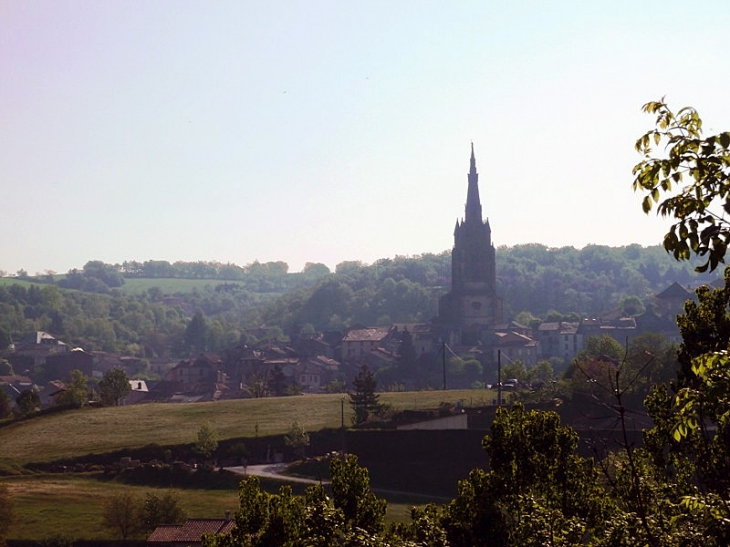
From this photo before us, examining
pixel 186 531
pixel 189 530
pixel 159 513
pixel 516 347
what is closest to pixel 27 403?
pixel 159 513

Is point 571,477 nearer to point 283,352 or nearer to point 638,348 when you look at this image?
point 638,348

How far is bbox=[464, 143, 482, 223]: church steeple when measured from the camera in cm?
16638

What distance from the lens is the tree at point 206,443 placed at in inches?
2931

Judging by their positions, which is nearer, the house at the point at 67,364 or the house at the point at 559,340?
the house at the point at 559,340

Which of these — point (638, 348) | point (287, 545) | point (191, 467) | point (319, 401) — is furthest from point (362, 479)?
point (319, 401)

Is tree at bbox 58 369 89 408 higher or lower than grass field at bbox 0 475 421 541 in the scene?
higher

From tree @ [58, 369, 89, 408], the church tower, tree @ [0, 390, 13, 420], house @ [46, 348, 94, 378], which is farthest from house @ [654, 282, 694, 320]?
tree @ [0, 390, 13, 420]

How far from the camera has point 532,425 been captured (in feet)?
71.3

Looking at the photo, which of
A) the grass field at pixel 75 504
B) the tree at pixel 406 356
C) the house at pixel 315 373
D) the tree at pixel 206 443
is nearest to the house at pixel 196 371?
the house at pixel 315 373

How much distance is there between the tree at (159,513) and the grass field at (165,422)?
20344 millimetres

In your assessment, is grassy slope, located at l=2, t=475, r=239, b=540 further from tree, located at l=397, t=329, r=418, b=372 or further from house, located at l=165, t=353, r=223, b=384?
house, located at l=165, t=353, r=223, b=384

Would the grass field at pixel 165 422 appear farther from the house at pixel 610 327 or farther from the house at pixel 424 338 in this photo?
the house at pixel 610 327

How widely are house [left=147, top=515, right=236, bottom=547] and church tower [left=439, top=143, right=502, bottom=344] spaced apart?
11957cm

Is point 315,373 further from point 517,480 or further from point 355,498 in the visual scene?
point 517,480
